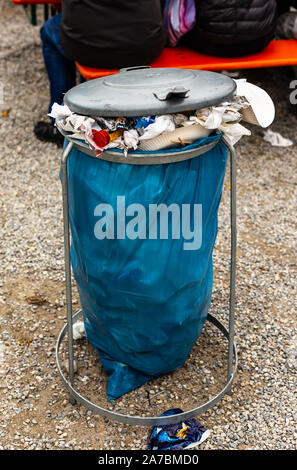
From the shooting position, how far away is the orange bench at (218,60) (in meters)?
3.47

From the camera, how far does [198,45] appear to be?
3637 millimetres

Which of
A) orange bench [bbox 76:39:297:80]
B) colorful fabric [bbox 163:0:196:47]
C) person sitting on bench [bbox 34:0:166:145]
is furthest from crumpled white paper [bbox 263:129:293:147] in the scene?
person sitting on bench [bbox 34:0:166:145]

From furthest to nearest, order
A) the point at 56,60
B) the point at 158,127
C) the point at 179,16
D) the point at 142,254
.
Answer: the point at 56,60
the point at 179,16
the point at 142,254
the point at 158,127

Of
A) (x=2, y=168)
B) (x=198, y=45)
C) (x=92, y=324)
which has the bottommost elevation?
(x=2, y=168)

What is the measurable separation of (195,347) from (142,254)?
2.32ft

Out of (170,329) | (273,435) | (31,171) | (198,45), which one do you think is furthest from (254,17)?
(273,435)

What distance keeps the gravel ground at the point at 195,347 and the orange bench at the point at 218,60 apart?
656 millimetres

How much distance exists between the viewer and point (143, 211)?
1.83 metres

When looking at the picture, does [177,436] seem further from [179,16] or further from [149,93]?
[179,16]

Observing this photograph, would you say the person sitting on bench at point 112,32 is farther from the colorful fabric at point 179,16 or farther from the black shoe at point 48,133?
the black shoe at point 48,133

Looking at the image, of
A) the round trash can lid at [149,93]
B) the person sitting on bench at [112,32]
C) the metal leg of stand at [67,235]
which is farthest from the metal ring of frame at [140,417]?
the person sitting on bench at [112,32]

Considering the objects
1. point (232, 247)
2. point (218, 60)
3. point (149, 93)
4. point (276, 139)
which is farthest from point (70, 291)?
point (276, 139)

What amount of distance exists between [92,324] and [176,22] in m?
2.13
